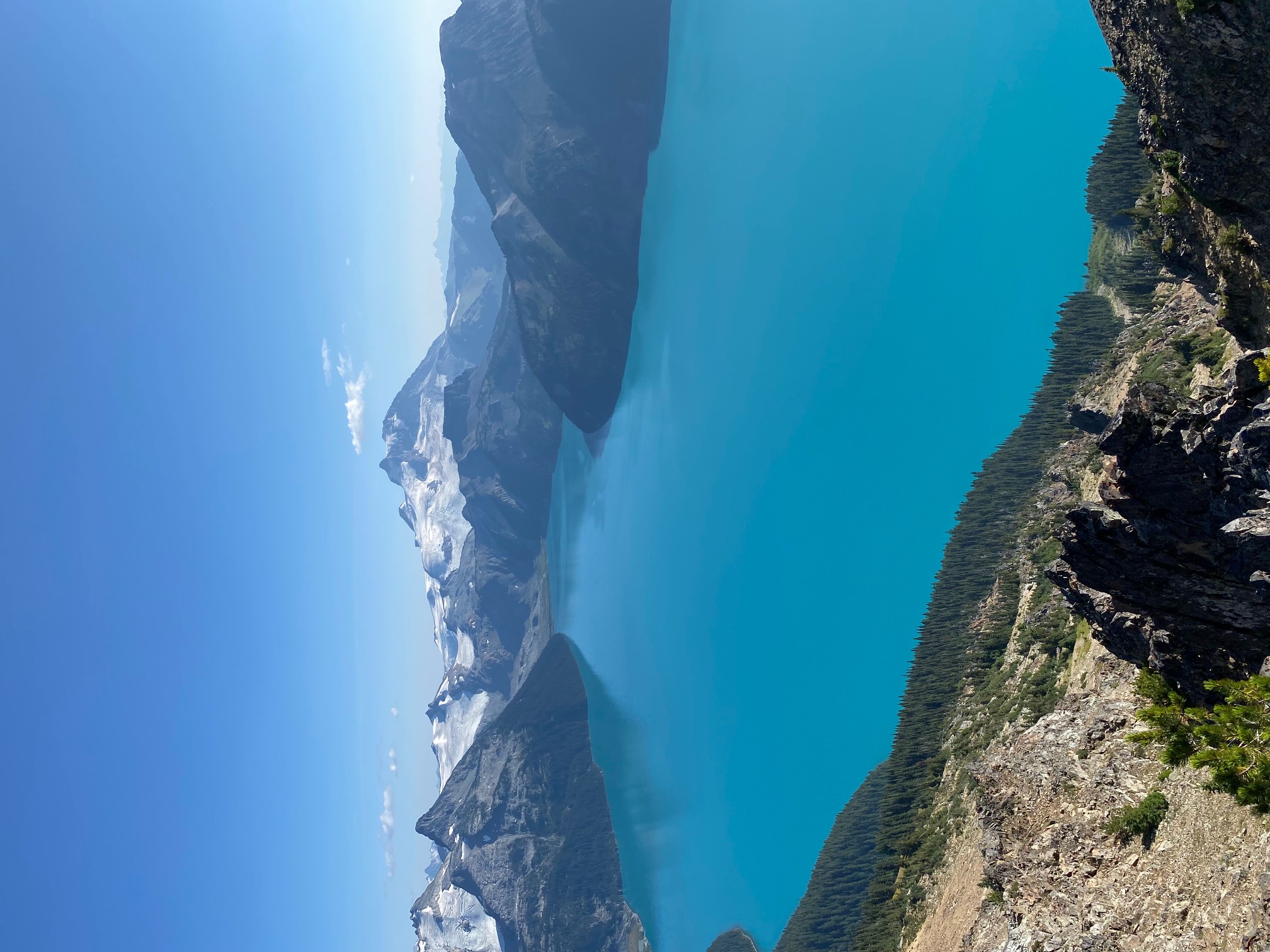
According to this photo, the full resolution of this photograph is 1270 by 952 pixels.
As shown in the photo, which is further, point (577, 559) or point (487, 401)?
point (487, 401)

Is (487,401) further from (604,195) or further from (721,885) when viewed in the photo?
(721,885)

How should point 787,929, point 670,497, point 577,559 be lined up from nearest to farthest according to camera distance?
point 787,929
point 670,497
point 577,559

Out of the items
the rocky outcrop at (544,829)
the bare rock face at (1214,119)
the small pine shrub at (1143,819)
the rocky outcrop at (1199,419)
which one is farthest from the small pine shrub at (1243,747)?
the rocky outcrop at (544,829)

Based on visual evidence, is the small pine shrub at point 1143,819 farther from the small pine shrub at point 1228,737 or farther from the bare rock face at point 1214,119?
the bare rock face at point 1214,119

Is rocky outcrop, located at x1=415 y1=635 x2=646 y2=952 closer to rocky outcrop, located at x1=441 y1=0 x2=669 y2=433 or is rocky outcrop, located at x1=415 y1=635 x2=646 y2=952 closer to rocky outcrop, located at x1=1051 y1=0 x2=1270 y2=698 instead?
rocky outcrop, located at x1=441 y1=0 x2=669 y2=433

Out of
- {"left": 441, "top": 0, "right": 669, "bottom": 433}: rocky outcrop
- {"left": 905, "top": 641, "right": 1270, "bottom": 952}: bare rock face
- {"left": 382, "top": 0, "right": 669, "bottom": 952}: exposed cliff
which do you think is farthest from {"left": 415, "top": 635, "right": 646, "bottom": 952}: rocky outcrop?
{"left": 905, "top": 641, "right": 1270, "bottom": 952}: bare rock face

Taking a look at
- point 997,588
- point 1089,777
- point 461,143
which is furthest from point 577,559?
point 1089,777

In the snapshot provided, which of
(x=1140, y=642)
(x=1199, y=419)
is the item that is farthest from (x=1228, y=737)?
(x=1199, y=419)
